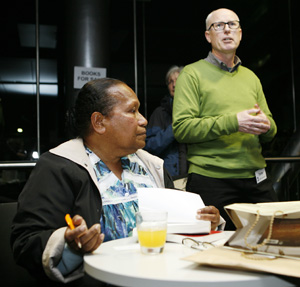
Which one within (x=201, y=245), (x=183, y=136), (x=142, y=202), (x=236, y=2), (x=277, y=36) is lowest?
(x=201, y=245)

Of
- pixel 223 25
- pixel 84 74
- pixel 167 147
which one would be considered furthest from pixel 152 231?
pixel 84 74

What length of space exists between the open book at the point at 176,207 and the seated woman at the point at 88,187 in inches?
1.5

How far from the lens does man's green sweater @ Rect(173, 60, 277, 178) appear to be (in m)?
2.33

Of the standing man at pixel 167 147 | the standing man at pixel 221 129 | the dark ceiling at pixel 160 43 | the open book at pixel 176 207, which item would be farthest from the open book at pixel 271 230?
the dark ceiling at pixel 160 43

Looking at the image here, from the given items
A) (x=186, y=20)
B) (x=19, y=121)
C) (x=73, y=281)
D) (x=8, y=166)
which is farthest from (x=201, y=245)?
(x=186, y=20)

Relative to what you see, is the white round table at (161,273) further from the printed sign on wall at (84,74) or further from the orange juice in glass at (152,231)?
the printed sign on wall at (84,74)

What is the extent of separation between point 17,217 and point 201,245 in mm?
622

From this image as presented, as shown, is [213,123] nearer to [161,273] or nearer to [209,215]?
[209,215]

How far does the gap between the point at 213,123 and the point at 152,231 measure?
1219 millimetres

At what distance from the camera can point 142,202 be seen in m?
1.42

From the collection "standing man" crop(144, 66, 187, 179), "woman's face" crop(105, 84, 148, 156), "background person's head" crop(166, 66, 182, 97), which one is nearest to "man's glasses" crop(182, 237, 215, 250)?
"woman's face" crop(105, 84, 148, 156)

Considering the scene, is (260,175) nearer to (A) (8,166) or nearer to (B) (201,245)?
(B) (201,245)

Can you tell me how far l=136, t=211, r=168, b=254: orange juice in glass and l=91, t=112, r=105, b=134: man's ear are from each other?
26.0 inches

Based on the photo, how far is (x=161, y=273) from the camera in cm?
97
